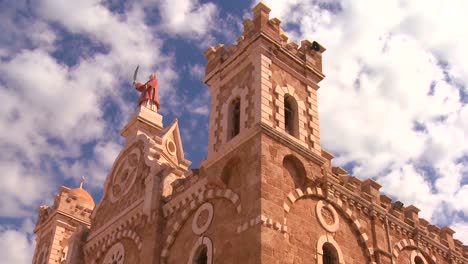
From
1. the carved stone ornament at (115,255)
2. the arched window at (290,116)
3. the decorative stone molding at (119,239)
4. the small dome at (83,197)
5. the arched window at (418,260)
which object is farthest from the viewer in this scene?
the small dome at (83,197)

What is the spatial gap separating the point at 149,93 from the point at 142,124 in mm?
2753

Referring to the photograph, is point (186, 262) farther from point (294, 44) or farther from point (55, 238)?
point (55, 238)

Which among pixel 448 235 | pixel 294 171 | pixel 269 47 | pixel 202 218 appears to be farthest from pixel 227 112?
pixel 448 235

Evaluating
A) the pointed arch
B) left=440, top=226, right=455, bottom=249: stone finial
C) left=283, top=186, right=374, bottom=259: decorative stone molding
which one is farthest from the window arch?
left=440, top=226, right=455, bottom=249: stone finial

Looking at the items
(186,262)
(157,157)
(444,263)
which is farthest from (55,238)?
(444,263)

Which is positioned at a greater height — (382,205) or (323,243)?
(382,205)

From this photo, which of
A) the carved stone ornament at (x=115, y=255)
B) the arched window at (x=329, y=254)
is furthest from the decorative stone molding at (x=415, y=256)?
the carved stone ornament at (x=115, y=255)

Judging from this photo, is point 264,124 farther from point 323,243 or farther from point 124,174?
point 124,174

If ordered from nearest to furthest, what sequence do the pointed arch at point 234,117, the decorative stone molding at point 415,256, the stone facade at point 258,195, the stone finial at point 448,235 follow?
the stone facade at point 258,195 → the pointed arch at point 234,117 → the decorative stone molding at point 415,256 → the stone finial at point 448,235

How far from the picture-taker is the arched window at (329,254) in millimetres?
23828

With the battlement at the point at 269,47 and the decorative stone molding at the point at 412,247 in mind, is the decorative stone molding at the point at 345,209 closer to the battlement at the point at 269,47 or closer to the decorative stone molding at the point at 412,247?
the decorative stone molding at the point at 412,247

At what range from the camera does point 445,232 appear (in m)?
31.0

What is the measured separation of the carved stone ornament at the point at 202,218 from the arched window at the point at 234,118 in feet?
10.1

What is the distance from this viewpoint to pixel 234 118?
26.0 meters
